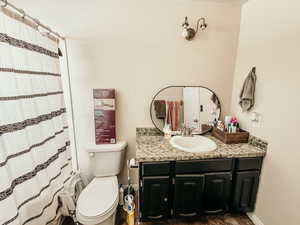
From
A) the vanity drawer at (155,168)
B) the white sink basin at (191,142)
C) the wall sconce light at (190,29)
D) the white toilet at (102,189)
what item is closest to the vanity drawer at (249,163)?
the white sink basin at (191,142)

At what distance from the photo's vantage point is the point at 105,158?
5.62 ft

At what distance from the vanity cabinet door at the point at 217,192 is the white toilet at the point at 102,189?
903 millimetres

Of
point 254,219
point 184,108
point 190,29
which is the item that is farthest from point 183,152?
point 190,29

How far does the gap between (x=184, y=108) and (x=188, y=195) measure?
0.97m

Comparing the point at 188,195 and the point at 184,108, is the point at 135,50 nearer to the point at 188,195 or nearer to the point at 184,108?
the point at 184,108

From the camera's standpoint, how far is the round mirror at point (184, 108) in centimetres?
185

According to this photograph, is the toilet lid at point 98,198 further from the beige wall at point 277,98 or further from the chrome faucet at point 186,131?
the beige wall at point 277,98

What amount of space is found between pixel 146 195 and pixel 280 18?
78.9 inches

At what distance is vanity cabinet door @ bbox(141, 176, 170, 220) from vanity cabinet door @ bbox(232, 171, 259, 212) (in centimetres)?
72

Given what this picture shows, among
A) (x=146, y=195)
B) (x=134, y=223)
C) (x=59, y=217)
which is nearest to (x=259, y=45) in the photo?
(x=146, y=195)

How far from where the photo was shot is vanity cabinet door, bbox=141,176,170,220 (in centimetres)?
138

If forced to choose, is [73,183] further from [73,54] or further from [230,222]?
[230,222]

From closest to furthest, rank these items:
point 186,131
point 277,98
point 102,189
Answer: point 277,98 < point 102,189 < point 186,131

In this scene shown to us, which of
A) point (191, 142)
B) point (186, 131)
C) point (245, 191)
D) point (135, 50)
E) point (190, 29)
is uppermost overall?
point (190, 29)
